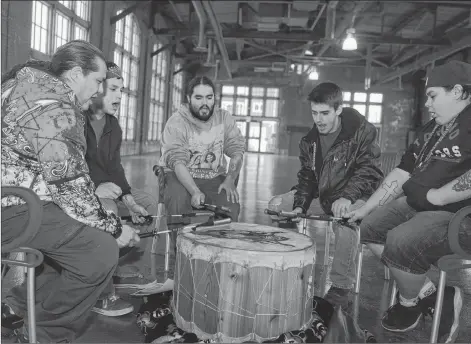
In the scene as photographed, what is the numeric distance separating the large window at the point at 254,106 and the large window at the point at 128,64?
10.9 metres

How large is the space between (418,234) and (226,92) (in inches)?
1055

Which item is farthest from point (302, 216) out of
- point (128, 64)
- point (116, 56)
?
point (128, 64)

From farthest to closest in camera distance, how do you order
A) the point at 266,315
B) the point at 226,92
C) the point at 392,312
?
the point at 226,92 < the point at 392,312 < the point at 266,315

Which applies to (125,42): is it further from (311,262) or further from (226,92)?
(311,262)

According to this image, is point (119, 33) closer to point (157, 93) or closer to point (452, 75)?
point (157, 93)

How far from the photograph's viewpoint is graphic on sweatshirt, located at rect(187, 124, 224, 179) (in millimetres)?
3781

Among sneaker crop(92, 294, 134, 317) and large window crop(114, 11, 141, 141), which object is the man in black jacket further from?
large window crop(114, 11, 141, 141)

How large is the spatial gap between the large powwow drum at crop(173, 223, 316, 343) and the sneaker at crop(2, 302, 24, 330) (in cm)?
79

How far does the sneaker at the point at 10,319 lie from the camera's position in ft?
7.49

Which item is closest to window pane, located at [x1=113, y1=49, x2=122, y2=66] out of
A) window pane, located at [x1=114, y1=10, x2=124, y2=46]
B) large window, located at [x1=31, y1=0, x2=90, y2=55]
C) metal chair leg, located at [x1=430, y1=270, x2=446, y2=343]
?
window pane, located at [x1=114, y1=10, x2=124, y2=46]

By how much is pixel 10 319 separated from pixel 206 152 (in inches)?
76.0

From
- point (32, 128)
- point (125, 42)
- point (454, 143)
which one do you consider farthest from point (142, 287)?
point (125, 42)

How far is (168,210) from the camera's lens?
356cm

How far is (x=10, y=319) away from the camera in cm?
232
